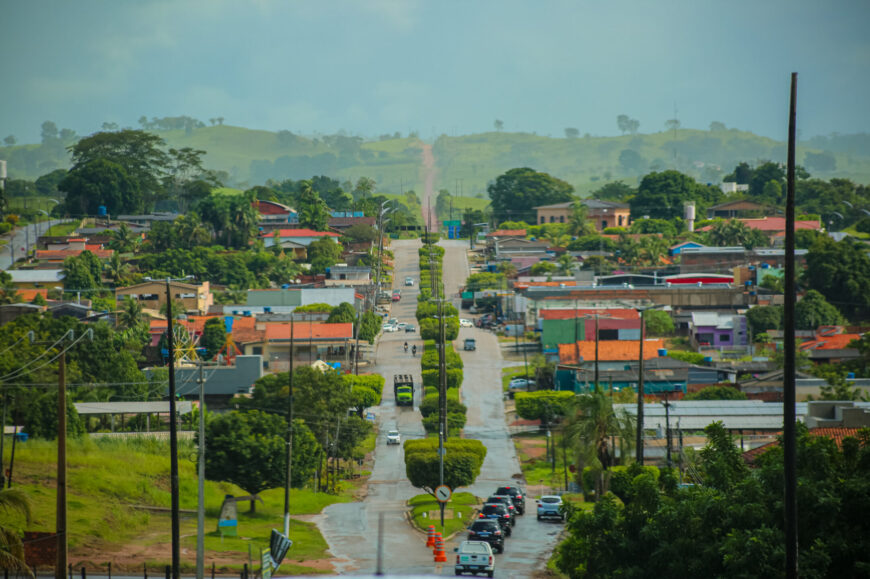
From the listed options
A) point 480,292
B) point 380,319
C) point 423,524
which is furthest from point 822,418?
point 480,292

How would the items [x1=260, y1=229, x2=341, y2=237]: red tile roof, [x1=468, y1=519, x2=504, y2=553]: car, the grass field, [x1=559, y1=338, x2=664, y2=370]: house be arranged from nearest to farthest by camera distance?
the grass field → [x1=468, y1=519, x2=504, y2=553]: car → [x1=559, y1=338, x2=664, y2=370]: house → [x1=260, y1=229, x2=341, y2=237]: red tile roof

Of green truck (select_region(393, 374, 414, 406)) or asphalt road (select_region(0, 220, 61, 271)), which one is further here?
asphalt road (select_region(0, 220, 61, 271))

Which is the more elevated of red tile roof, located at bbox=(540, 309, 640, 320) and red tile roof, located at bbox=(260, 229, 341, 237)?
red tile roof, located at bbox=(260, 229, 341, 237)

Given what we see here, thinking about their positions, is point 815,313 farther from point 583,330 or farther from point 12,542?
point 12,542

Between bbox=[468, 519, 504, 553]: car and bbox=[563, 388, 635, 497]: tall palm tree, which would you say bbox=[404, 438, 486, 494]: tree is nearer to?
bbox=[563, 388, 635, 497]: tall palm tree

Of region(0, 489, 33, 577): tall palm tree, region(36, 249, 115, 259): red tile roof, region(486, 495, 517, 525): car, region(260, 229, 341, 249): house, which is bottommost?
region(486, 495, 517, 525): car

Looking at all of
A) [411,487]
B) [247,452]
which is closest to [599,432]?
[411,487]

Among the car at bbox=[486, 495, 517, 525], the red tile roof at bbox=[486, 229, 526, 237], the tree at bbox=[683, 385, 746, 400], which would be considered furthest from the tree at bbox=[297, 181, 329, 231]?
the car at bbox=[486, 495, 517, 525]
